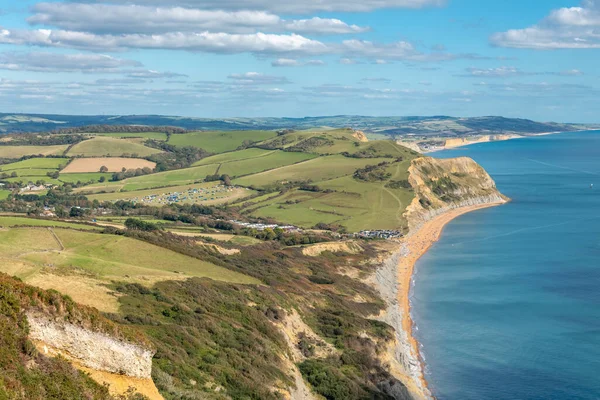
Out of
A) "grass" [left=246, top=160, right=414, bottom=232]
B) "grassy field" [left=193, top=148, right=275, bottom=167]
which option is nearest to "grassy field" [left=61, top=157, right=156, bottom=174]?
"grassy field" [left=193, top=148, right=275, bottom=167]

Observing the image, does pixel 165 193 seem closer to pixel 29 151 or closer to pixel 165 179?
pixel 165 179

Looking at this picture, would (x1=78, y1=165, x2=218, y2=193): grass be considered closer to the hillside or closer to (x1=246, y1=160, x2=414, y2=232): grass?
the hillside

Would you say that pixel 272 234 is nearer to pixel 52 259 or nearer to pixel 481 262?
pixel 481 262

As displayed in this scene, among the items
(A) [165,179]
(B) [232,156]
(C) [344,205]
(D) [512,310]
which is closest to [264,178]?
(A) [165,179]

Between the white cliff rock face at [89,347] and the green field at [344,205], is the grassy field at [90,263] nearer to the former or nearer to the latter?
the white cliff rock face at [89,347]

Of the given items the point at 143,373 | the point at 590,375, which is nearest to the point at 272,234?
the point at 590,375

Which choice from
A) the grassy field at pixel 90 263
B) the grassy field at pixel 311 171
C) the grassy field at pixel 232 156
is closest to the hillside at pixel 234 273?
the grassy field at pixel 90 263
